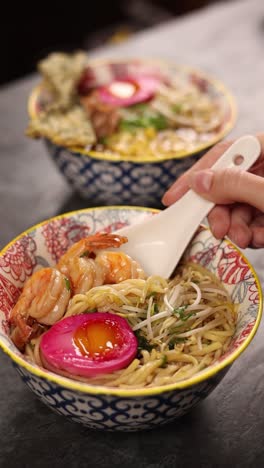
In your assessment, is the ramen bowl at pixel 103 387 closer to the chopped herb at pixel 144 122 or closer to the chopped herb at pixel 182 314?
the chopped herb at pixel 182 314

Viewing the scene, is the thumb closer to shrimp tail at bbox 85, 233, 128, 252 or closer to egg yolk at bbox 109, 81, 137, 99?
shrimp tail at bbox 85, 233, 128, 252

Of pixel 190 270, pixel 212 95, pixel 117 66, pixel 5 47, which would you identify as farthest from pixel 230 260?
pixel 5 47

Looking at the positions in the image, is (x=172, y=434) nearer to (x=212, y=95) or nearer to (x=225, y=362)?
(x=225, y=362)

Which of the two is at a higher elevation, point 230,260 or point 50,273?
point 50,273

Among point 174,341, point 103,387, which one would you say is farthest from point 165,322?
point 103,387

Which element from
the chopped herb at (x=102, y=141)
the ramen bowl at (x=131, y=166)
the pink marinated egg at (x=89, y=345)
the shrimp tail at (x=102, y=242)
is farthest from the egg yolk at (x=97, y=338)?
the chopped herb at (x=102, y=141)

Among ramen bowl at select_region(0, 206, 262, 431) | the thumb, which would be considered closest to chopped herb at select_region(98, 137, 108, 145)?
ramen bowl at select_region(0, 206, 262, 431)
